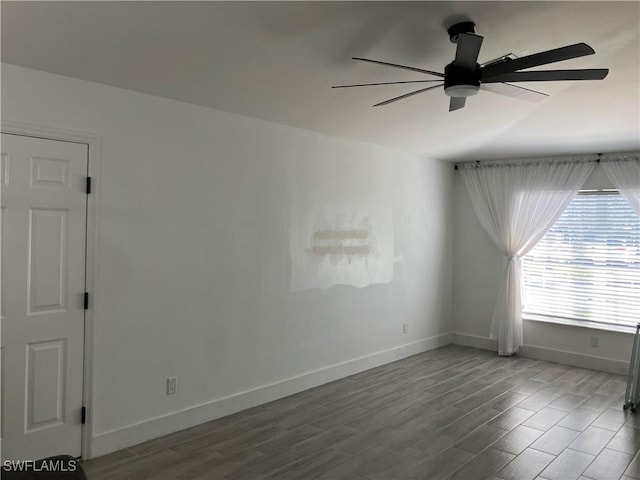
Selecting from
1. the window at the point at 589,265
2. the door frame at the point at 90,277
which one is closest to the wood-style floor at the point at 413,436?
the door frame at the point at 90,277

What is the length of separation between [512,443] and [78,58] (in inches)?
157

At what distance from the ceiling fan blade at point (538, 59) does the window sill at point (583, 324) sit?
4422mm

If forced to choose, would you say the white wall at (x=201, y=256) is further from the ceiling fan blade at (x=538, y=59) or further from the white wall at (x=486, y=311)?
the ceiling fan blade at (x=538, y=59)

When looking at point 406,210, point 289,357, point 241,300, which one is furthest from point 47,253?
point 406,210

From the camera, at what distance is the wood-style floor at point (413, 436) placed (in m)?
3.26

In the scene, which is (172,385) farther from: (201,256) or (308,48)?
(308,48)

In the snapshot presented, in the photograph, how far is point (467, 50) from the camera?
2451 millimetres

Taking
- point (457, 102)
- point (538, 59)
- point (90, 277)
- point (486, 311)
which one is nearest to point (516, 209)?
point (486, 311)

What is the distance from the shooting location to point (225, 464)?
3.33 m

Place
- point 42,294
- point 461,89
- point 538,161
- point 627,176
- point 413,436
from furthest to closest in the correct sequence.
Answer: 1. point 538,161
2. point 627,176
3. point 413,436
4. point 42,294
5. point 461,89

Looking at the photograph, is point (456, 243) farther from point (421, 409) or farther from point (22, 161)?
point (22, 161)

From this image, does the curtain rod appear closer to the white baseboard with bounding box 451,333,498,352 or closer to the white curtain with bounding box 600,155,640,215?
the white curtain with bounding box 600,155,640,215

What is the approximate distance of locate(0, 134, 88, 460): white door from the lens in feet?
10.0

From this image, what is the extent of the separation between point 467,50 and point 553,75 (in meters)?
0.51
